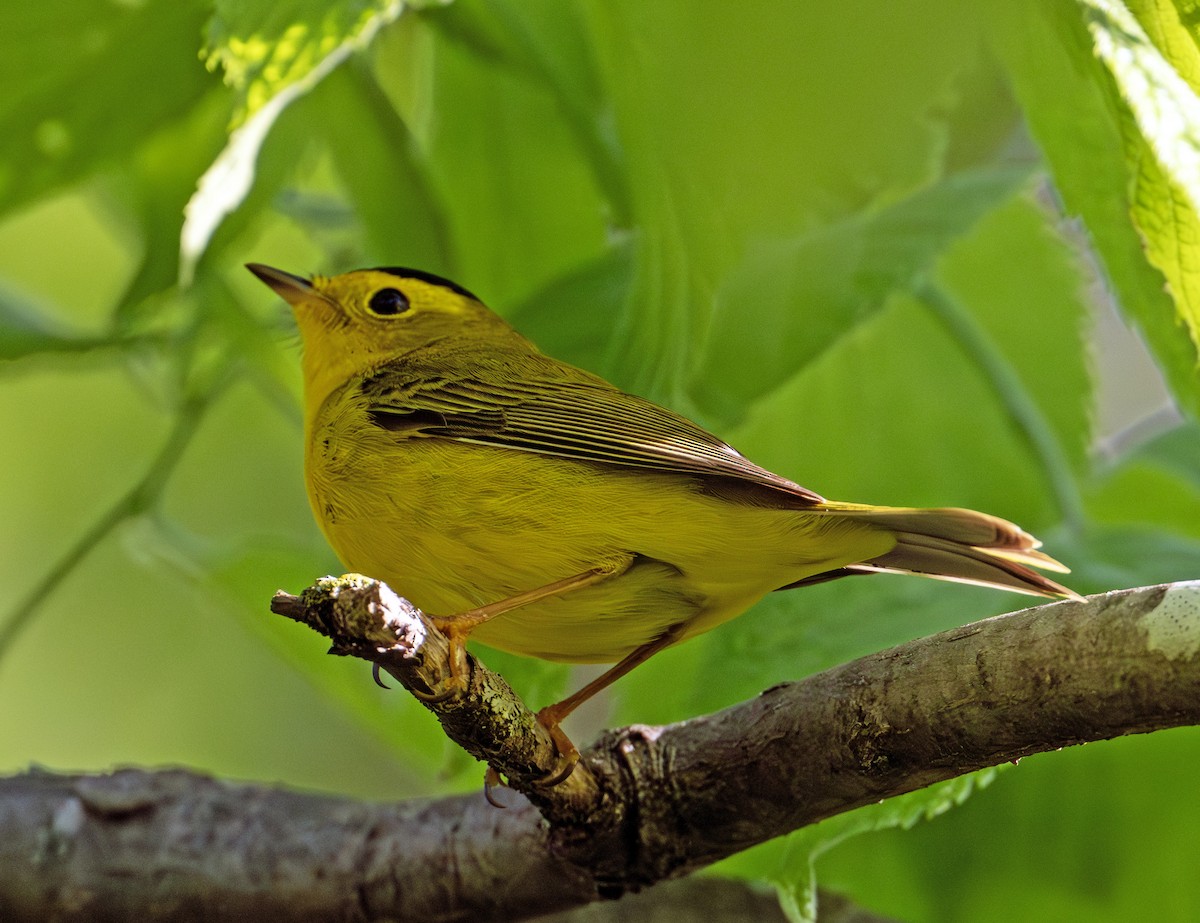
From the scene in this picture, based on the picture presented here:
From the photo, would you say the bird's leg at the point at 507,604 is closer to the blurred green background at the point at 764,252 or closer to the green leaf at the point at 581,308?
the blurred green background at the point at 764,252

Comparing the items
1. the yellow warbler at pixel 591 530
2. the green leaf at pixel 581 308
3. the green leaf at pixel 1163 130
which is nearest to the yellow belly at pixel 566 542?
the yellow warbler at pixel 591 530

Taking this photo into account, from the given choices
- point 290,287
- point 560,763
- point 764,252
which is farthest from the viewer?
point 290,287

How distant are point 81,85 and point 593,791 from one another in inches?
51.4

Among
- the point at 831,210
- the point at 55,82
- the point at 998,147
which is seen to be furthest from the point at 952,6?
the point at 55,82

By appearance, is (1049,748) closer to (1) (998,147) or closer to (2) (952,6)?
(2) (952,6)

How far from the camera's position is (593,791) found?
5.68 feet

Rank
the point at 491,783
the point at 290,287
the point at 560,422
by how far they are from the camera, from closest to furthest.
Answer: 1. the point at 560,422
2. the point at 491,783
3. the point at 290,287

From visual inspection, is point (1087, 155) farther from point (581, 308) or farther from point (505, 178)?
point (505, 178)

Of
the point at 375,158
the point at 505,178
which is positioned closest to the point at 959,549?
the point at 505,178

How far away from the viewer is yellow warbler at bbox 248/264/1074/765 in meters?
1.78

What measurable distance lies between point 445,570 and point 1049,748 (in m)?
0.85

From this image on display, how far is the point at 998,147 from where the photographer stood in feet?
7.41

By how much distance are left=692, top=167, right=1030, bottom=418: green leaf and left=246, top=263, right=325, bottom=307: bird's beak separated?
3.16ft

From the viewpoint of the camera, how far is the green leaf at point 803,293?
5.83ft
